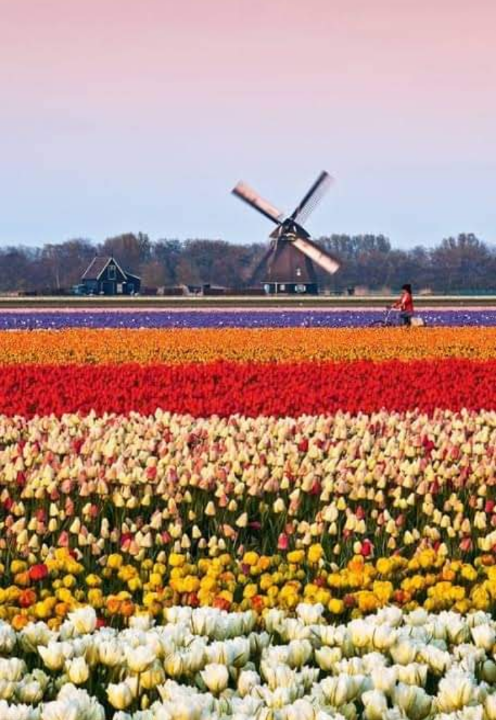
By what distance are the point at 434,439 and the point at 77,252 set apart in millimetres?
149442

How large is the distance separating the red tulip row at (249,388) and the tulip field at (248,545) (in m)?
0.05

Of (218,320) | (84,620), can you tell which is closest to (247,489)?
(84,620)

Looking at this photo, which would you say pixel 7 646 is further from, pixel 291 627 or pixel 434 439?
pixel 434 439

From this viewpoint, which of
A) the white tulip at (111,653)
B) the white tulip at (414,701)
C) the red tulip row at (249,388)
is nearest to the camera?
the white tulip at (414,701)

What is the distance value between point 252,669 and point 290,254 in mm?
85184

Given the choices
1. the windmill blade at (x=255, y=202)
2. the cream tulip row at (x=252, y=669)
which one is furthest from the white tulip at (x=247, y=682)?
the windmill blade at (x=255, y=202)

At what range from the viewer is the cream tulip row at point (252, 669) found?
14.4 feet

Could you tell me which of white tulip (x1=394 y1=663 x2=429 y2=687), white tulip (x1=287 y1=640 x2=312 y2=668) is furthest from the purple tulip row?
white tulip (x1=394 y1=663 x2=429 y2=687)

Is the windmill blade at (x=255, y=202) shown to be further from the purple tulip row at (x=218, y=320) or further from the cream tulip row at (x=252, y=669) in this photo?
the cream tulip row at (x=252, y=669)

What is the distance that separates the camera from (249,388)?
1587 cm

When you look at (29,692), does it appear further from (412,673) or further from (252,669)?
(412,673)

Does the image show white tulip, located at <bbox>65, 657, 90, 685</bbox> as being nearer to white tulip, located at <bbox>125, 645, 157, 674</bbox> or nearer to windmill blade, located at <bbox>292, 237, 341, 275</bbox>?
white tulip, located at <bbox>125, 645, 157, 674</bbox>

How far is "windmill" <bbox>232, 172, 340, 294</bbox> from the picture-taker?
244 feet

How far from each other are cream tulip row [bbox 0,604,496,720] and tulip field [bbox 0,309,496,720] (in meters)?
0.01
